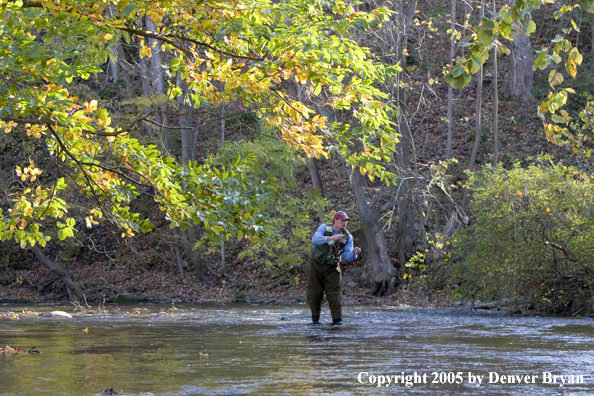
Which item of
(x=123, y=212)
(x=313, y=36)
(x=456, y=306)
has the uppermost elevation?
(x=313, y=36)

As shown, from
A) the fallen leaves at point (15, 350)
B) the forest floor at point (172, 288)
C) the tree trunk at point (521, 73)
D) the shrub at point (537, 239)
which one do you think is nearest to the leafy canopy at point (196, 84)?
the fallen leaves at point (15, 350)

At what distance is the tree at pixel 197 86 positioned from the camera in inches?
257

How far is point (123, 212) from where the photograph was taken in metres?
8.69

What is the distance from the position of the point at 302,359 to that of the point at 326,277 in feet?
15.6

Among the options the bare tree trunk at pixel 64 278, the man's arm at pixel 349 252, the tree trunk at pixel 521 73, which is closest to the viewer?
the man's arm at pixel 349 252

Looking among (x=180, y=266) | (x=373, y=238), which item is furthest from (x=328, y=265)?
(x=180, y=266)

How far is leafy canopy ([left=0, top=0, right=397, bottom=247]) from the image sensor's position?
6520 mm

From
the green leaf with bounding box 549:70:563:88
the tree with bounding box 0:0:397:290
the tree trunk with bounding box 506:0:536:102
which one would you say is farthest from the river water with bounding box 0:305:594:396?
the tree trunk with bounding box 506:0:536:102

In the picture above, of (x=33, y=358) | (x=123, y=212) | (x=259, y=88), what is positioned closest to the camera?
(x=33, y=358)

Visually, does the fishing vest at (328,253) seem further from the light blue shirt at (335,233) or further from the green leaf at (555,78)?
the green leaf at (555,78)

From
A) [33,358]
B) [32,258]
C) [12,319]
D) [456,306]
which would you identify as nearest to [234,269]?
[32,258]

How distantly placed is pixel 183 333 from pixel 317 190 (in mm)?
12736

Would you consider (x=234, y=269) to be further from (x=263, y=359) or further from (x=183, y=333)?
(x=263, y=359)

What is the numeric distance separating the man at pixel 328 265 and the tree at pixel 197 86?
287 centimetres
